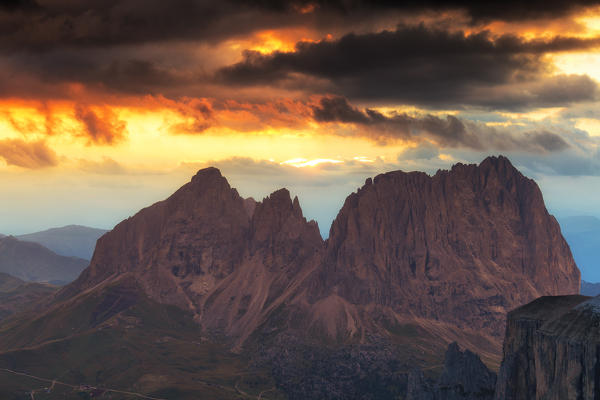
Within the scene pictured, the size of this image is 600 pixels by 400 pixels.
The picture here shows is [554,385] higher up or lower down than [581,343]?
lower down

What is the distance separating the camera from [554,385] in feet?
639

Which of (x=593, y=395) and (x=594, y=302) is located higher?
(x=594, y=302)

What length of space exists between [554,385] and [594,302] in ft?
80.6

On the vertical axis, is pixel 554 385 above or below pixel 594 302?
below

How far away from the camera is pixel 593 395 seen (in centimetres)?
18125

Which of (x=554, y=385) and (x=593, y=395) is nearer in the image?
(x=593, y=395)

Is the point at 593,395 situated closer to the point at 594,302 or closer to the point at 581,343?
the point at 581,343

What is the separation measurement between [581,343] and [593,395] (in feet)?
41.9

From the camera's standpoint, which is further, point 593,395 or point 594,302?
point 594,302

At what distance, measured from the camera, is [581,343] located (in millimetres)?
184250

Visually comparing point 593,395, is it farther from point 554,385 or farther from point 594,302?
point 594,302

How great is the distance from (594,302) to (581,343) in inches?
644

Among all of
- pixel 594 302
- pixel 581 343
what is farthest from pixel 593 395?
pixel 594 302
